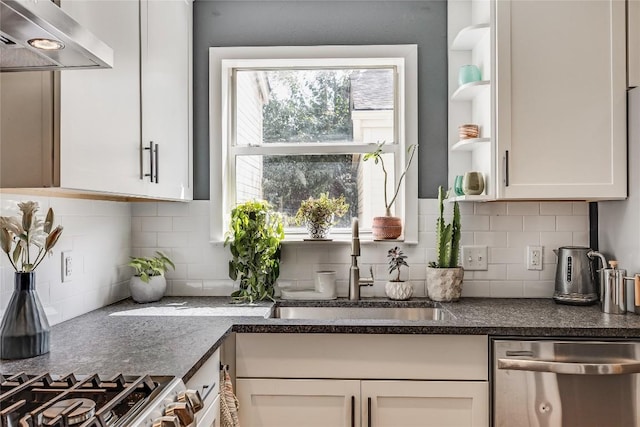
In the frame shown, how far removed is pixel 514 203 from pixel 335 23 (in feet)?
4.13

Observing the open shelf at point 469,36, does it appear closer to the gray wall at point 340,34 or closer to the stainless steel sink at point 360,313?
the gray wall at point 340,34

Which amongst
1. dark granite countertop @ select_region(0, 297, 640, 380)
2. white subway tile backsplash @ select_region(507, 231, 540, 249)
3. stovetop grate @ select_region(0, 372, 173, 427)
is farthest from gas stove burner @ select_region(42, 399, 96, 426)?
white subway tile backsplash @ select_region(507, 231, 540, 249)

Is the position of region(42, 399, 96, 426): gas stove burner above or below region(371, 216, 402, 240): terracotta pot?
below

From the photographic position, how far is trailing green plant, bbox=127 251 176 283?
2.34 m

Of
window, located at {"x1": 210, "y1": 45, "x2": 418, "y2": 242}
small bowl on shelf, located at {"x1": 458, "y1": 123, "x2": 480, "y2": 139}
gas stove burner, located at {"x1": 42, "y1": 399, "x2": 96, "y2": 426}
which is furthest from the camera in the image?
window, located at {"x1": 210, "y1": 45, "x2": 418, "y2": 242}

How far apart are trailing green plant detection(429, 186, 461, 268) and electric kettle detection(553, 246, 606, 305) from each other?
18.5 inches

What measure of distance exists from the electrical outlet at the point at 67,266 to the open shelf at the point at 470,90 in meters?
1.79

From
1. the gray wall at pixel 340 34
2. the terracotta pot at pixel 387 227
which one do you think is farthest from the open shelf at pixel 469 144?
the terracotta pot at pixel 387 227

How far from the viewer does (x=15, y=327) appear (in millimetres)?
1444

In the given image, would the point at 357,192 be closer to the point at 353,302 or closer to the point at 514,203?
the point at 353,302

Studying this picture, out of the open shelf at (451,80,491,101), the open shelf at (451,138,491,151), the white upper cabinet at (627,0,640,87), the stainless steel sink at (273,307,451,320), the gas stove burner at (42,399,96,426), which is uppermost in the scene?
the white upper cabinet at (627,0,640,87)

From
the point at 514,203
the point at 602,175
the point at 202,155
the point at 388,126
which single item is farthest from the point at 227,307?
the point at 602,175

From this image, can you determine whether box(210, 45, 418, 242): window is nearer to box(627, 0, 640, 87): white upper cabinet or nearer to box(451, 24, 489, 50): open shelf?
box(451, 24, 489, 50): open shelf

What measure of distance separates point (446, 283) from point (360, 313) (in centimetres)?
42
